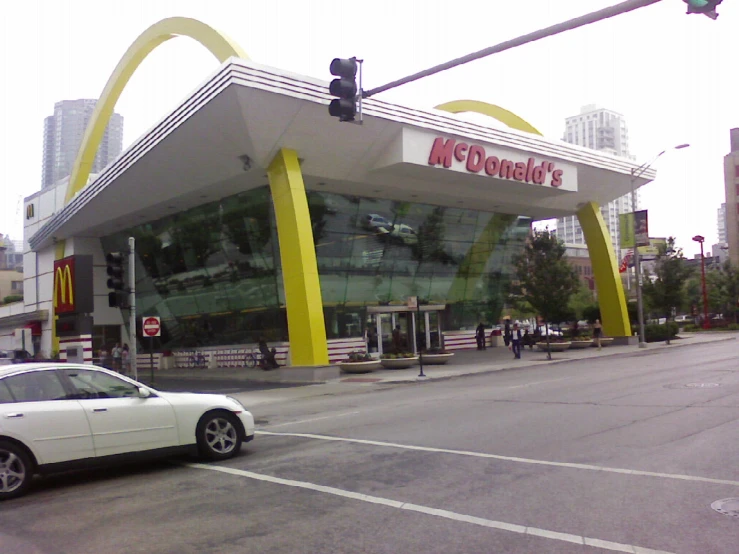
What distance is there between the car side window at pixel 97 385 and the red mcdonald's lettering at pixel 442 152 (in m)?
21.0

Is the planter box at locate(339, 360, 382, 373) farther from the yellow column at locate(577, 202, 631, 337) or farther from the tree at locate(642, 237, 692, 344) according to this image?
the tree at locate(642, 237, 692, 344)

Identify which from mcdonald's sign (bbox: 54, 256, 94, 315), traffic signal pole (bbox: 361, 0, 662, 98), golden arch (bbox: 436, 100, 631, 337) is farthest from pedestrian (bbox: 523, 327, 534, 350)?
traffic signal pole (bbox: 361, 0, 662, 98)

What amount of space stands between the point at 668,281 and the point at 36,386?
43.9 m

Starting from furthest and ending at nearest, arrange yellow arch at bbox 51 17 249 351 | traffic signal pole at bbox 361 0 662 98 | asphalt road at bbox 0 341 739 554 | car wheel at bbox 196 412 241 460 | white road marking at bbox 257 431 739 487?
yellow arch at bbox 51 17 249 351
car wheel at bbox 196 412 241 460
traffic signal pole at bbox 361 0 662 98
white road marking at bbox 257 431 739 487
asphalt road at bbox 0 341 739 554

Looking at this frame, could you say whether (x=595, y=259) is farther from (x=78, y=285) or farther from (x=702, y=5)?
(x=702, y=5)

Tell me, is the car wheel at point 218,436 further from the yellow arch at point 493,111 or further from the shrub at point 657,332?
the shrub at point 657,332

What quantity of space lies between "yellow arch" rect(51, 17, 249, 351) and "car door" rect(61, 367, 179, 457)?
22865 mm

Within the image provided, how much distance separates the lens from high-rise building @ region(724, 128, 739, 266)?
287 ft

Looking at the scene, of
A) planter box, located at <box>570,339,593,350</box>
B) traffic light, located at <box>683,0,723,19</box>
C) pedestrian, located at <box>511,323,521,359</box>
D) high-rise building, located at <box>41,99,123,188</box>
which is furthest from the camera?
high-rise building, located at <box>41,99,123,188</box>

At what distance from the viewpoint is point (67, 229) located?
42.2 meters

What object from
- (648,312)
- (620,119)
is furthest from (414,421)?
(620,119)

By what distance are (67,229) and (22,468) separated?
37.5m

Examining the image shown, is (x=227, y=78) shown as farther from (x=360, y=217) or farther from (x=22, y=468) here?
(x=22, y=468)

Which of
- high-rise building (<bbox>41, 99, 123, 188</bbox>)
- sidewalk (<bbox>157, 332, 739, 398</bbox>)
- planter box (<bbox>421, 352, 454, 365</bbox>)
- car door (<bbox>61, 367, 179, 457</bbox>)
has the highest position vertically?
high-rise building (<bbox>41, 99, 123, 188</bbox>)
